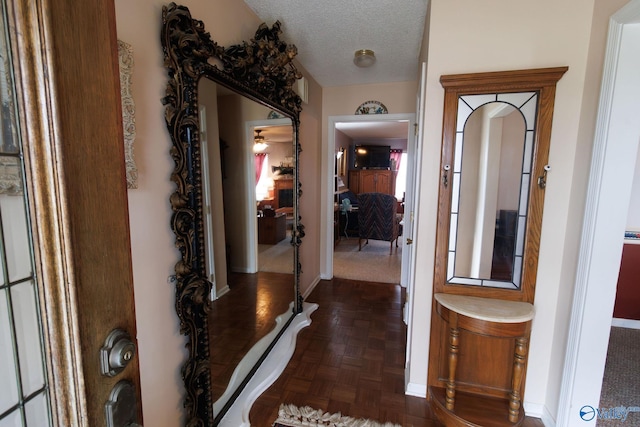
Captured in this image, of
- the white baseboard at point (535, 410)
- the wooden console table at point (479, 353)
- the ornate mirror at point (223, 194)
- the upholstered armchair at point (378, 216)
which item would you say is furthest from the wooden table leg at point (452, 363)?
the upholstered armchair at point (378, 216)

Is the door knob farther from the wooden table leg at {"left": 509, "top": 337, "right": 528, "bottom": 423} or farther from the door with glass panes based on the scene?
the wooden table leg at {"left": 509, "top": 337, "right": 528, "bottom": 423}

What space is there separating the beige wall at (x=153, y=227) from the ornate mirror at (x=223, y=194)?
1.5 inches

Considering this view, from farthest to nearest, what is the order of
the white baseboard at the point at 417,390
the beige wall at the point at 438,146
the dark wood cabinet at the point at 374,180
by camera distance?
the dark wood cabinet at the point at 374,180
the white baseboard at the point at 417,390
the beige wall at the point at 438,146

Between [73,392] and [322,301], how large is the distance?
2.81m

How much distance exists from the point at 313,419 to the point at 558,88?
2.21 meters

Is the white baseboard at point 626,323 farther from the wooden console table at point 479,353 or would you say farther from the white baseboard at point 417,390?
the white baseboard at point 417,390

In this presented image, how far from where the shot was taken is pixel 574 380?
1417 mm

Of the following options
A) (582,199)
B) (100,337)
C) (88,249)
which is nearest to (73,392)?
(100,337)

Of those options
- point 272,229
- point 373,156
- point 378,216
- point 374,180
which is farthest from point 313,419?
point 373,156

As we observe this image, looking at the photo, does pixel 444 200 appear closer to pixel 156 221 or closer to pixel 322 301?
pixel 156 221

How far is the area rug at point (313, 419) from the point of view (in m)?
1.60

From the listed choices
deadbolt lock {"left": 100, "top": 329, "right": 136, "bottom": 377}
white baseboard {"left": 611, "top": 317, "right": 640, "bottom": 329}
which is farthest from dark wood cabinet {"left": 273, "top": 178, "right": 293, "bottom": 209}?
white baseboard {"left": 611, "top": 317, "right": 640, "bottom": 329}

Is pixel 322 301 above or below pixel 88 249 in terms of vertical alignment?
below

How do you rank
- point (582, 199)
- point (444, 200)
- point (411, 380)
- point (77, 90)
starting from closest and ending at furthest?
point (77, 90)
point (582, 199)
point (444, 200)
point (411, 380)
